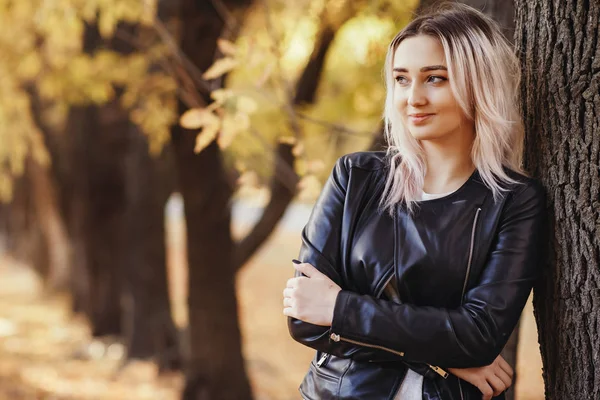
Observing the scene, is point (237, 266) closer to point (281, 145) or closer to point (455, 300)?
point (281, 145)

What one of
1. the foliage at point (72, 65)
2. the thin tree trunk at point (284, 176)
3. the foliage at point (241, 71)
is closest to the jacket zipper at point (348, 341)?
the foliage at point (241, 71)

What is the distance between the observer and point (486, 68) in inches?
84.4

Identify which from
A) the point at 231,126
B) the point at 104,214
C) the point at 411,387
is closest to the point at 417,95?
the point at 411,387

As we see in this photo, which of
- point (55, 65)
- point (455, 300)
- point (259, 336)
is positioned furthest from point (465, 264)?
point (259, 336)

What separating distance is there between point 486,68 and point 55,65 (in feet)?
22.5

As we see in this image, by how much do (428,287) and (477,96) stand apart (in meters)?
0.56

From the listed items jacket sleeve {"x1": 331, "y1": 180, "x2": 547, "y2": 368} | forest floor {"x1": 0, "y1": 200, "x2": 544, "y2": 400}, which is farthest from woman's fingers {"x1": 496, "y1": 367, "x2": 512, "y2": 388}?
forest floor {"x1": 0, "y1": 200, "x2": 544, "y2": 400}

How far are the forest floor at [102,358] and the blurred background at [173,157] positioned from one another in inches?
1.7

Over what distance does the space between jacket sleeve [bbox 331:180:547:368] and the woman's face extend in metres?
0.29

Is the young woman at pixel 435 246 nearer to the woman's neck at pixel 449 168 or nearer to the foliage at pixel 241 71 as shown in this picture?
the woman's neck at pixel 449 168

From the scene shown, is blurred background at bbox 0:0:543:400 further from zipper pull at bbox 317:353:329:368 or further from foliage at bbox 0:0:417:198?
zipper pull at bbox 317:353:329:368

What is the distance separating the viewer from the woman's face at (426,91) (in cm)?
216

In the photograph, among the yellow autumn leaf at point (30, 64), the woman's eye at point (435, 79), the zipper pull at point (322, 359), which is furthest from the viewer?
the yellow autumn leaf at point (30, 64)

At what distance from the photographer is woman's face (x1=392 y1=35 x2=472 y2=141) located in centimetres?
216
